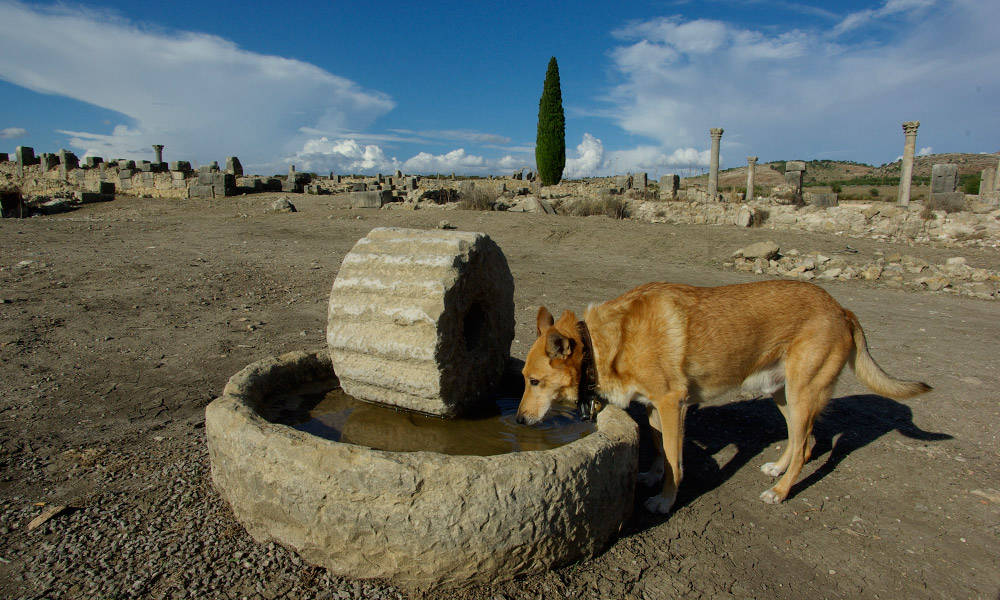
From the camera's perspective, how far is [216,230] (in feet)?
48.4

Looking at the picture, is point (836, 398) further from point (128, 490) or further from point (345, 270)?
point (128, 490)

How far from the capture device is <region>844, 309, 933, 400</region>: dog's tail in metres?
3.69

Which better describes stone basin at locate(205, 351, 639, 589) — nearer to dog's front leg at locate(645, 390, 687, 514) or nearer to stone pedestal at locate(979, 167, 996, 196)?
dog's front leg at locate(645, 390, 687, 514)

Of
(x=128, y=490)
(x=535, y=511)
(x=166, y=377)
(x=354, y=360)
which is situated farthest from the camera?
(x=166, y=377)

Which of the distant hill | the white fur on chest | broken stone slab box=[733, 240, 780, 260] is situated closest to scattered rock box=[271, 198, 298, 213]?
broken stone slab box=[733, 240, 780, 260]

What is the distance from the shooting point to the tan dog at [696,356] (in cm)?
351

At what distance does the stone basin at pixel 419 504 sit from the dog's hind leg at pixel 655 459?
962 millimetres

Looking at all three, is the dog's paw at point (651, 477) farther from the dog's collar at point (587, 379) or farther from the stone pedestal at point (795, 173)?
the stone pedestal at point (795, 173)

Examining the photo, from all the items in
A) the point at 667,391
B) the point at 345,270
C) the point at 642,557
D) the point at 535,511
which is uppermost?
the point at 345,270

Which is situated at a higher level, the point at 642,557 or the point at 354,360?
the point at 354,360

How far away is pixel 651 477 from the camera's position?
3.94 m

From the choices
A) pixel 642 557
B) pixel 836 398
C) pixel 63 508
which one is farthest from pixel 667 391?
pixel 63 508

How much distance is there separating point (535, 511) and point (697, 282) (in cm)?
937

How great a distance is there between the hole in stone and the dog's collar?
0.90m
